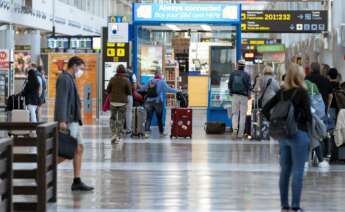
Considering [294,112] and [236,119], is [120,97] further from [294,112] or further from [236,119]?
[294,112]

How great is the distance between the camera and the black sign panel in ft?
132

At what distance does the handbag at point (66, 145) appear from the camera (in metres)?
11.5

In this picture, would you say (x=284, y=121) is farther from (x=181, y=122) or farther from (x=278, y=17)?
(x=278, y=17)

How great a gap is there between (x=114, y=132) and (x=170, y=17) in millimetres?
5837

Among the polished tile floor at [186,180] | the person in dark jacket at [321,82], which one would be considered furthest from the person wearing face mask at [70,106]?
the person in dark jacket at [321,82]

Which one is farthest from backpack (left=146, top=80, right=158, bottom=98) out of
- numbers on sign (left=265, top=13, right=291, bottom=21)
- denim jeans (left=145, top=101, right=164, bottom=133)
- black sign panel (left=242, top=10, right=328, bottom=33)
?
numbers on sign (left=265, top=13, right=291, bottom=21)

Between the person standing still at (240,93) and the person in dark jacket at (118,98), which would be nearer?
the person in dark jacket at (118,98)

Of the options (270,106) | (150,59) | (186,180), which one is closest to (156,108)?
(150,59)

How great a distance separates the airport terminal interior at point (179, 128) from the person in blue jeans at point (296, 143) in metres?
0.01

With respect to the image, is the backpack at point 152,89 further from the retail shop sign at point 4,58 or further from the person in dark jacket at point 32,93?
the retail shop sign at point 4,58

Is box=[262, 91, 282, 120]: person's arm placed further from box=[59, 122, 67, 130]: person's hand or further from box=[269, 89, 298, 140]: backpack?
box=[59, 122, 67, 130]: person's hand

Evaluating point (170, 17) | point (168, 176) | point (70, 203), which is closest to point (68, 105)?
point (70, 203)

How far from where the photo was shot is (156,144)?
20.6 meters

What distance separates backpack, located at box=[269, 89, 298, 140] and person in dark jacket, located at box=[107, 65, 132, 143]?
10.4 meters
